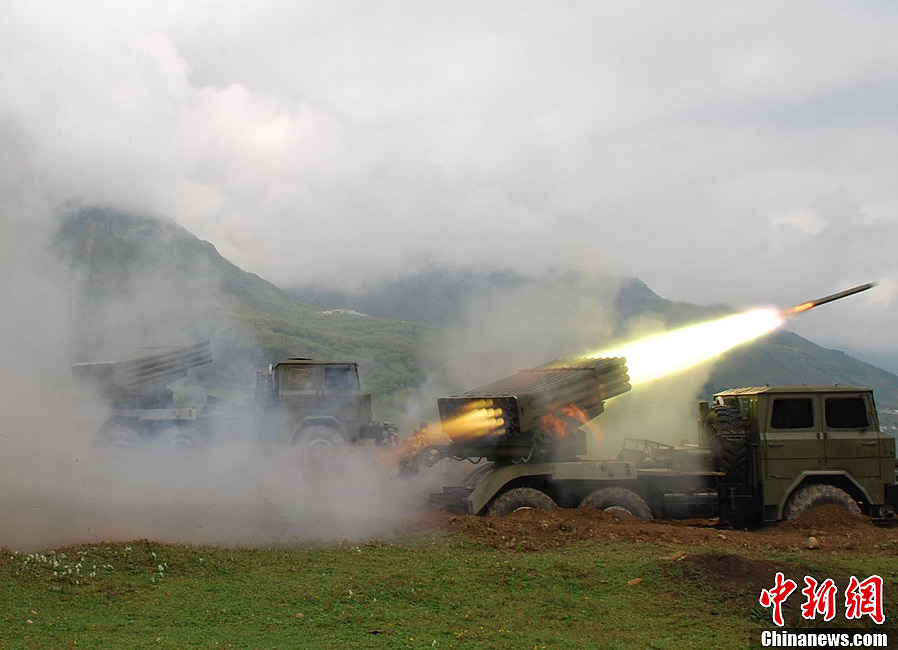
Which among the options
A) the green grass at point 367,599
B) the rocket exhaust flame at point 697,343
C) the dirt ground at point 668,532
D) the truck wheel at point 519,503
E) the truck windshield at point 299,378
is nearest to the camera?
the green grass at point 367,599

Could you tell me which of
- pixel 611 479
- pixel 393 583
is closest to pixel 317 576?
pixel 393 583

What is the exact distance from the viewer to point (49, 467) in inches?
616

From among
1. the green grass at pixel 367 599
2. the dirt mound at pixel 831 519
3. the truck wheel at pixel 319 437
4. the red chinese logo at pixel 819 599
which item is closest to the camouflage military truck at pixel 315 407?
the truck wheel at pixel 319 437

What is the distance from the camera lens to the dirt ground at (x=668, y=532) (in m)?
12.1

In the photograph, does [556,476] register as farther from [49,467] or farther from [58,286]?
[58,286]

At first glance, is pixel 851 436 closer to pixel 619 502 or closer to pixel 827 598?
pixel 619 502

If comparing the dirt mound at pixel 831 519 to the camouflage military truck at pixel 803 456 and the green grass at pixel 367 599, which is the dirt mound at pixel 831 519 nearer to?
the camouflage military truck at pixel 803 456

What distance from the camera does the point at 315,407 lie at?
901 inches

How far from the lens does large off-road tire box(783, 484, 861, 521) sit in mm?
14180

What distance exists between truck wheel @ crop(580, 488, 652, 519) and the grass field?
2.39 meters

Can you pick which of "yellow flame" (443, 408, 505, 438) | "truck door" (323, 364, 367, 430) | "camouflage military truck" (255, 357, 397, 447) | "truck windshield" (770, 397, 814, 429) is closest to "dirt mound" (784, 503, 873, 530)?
"truck windshield" (770, 397, 814, 429)

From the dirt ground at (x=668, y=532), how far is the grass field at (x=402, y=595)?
0.99 feet

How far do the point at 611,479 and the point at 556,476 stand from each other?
96cm

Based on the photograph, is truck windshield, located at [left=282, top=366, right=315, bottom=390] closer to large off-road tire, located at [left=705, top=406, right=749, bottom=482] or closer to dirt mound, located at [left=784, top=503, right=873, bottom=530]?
large off-road tire, located at [left=705, top=406, right=749, bottom=482]
